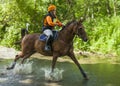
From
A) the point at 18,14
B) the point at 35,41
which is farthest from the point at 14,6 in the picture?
the point at 35,41

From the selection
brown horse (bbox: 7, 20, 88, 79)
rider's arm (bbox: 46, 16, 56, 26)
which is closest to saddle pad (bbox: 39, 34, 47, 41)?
brown horse (bbox: 7, 20, 88, 79)

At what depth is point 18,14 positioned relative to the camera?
19.0 m

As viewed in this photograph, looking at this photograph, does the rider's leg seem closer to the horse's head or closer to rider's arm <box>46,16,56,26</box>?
rider's arm <box>46,16,56,26</box>

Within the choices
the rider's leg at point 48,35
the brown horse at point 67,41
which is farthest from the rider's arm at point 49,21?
the brown horse at point 67,41

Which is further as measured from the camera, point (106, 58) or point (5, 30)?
point (5, 30)

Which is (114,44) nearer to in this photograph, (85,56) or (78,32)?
(85,56)

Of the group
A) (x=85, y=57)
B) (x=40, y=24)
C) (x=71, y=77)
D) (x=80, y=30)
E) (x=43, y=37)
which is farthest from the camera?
(x=40, y=24)

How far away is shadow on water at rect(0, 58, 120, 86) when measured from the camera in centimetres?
910

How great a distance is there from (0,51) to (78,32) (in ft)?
25.4

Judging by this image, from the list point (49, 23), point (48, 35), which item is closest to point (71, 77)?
point (48, 35)

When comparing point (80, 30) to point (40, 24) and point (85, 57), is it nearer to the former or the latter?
point (85, 57)

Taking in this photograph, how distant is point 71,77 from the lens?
10180mm

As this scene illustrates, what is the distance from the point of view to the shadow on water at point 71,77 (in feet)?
29.9

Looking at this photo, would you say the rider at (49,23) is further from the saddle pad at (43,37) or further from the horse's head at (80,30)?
the horse's head at (80,30)
